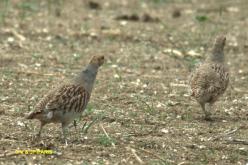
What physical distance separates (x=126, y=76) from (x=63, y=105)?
11.9 feet

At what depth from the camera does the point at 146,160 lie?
7.05 m

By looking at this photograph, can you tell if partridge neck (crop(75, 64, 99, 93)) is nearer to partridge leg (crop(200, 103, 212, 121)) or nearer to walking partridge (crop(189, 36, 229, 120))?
walking partridge (crop(189, 36, 229, 120))

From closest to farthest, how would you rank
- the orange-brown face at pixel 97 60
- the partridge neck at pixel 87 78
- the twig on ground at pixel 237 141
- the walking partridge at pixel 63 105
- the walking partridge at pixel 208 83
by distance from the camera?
the walking partridge at pixel 63 105 → the partridge neck at pixel 87 78 → the twig on ground at pixel 237 141 → the orange-brown face at pixel 97 60 → the walking partridge at pixel 208 83

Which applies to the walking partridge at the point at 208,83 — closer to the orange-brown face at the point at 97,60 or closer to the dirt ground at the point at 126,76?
the dirt ground at the point at 126,76

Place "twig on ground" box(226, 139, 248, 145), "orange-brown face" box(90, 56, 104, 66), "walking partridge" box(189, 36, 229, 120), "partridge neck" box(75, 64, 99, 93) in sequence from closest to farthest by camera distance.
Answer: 1. "partridge neck" box(75, 64, 99, 93)
2. "twig on ground" box(226, 139, 248, 145)
3. "orange-brown face" box(90, 56, 104, 66)
4. "walking partridge" box(189, 36, 229, 120)

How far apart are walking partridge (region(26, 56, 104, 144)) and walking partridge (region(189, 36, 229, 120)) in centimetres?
172

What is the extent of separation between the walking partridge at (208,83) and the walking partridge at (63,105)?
1720 mm

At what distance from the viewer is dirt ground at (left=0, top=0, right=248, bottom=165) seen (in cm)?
742

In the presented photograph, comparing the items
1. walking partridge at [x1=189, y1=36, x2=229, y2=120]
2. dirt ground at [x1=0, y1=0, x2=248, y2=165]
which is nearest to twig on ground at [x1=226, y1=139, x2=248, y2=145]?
dirt ground at [x1=0, y1=0, x2=248, y2=165]

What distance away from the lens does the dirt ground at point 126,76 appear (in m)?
7.42

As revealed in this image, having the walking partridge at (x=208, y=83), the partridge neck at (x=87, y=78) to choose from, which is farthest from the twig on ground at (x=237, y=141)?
the partridge neck at (x=87, y=78)

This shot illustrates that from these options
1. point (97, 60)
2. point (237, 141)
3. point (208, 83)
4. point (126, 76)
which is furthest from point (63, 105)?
point (126, 76)

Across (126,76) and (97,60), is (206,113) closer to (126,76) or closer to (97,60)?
(97,60)

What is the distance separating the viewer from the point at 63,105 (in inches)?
292
